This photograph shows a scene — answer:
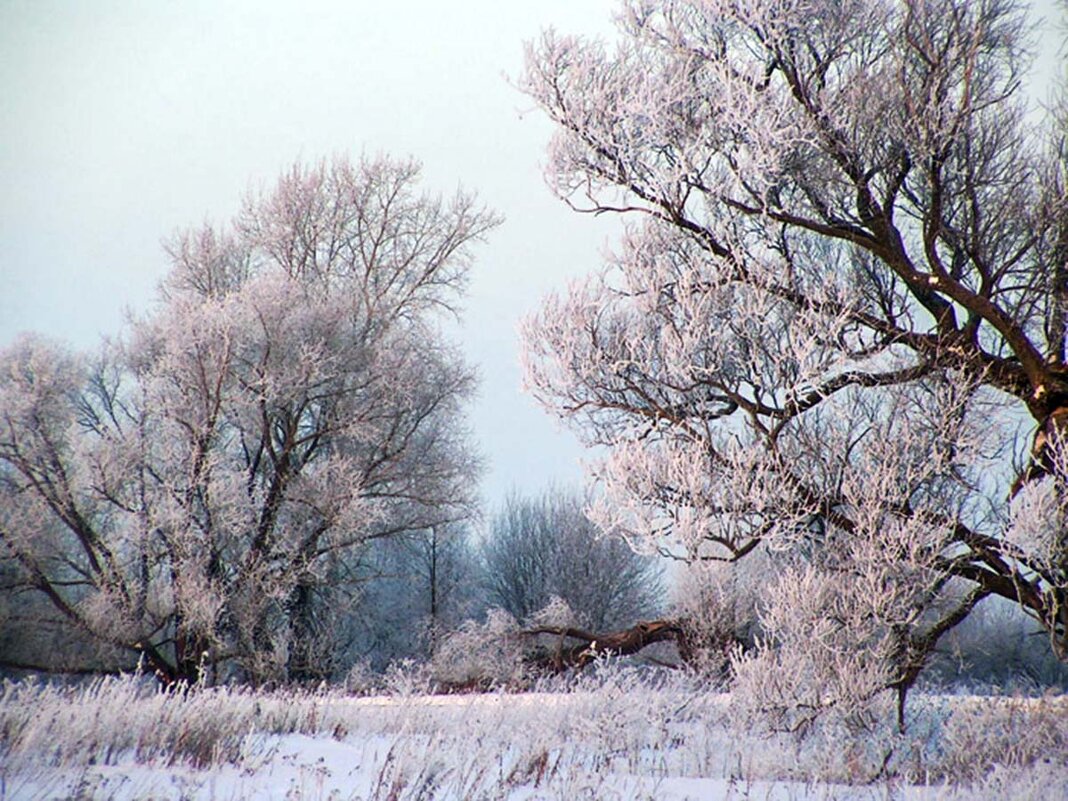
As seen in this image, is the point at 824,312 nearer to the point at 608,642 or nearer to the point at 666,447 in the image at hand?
the point at 666,447

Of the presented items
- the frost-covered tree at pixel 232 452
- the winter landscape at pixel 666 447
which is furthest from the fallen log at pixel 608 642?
the frost-covered tree at pixel 232 452

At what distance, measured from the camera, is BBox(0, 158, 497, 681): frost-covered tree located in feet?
57.7

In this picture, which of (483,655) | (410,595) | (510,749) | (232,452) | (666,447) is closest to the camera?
(510,749)

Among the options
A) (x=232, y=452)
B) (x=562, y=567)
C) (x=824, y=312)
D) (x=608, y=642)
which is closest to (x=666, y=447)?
(x=824, y=312)

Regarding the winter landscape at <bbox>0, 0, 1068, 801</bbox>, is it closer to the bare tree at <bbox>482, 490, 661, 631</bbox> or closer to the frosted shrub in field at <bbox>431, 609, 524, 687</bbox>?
the frosted shrub in field at <bbox>431, 609, 524, 687</bbox>

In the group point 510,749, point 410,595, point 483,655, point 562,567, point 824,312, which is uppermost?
point 824,312

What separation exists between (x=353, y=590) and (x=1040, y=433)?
17.0 m

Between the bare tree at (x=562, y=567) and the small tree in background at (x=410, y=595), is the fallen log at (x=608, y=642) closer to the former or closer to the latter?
the small tree in background at (x=410, y=595)

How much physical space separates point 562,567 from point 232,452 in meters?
11.8

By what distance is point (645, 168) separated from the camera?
9.66m

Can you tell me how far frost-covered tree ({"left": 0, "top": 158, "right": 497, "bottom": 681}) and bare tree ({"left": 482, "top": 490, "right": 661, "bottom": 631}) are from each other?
21.3 feet

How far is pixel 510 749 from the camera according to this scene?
22.5 ft

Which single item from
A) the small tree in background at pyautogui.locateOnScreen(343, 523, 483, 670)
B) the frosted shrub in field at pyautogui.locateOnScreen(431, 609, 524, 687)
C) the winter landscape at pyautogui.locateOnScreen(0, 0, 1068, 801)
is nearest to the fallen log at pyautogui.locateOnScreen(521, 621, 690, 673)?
the winter landscape at pyautogui.locateOnScreen(0, 0, 1068, 801)

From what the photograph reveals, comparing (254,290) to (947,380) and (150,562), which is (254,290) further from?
(947,380)
